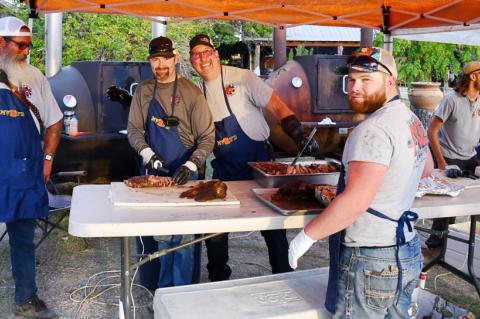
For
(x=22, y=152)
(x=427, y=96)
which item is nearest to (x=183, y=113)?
(x=22, y=152)

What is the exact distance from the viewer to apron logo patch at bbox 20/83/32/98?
3646 mm

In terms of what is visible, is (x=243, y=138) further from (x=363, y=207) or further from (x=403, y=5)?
(x=403, y=5)

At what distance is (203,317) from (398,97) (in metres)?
1.38

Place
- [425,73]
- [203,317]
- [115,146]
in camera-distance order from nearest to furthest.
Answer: [203,317]
[115,146]
[425,73]

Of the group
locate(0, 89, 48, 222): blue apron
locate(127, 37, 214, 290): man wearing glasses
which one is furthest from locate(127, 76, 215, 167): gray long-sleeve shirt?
locate(0, 89, 48, 222): blue apron

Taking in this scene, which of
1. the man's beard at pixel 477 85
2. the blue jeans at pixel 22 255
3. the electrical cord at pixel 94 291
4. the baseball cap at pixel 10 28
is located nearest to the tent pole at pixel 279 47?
the man's beard at pixel 477 85

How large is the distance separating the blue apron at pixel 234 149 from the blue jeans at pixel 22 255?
148 cm

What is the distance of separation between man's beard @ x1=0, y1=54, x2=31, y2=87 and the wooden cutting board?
1.17m

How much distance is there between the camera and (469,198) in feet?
10.4

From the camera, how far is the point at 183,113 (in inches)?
149

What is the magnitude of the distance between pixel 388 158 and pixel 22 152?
258 cm

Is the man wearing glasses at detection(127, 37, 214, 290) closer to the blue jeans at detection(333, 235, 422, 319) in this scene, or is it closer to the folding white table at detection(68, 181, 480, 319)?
the folding white table at detection(68, 181, 480, 319)

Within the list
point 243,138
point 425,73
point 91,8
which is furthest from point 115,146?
point 425,73

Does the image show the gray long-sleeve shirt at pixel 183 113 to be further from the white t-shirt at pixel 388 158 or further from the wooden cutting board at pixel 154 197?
the white t-shirt at pixel 388 158
